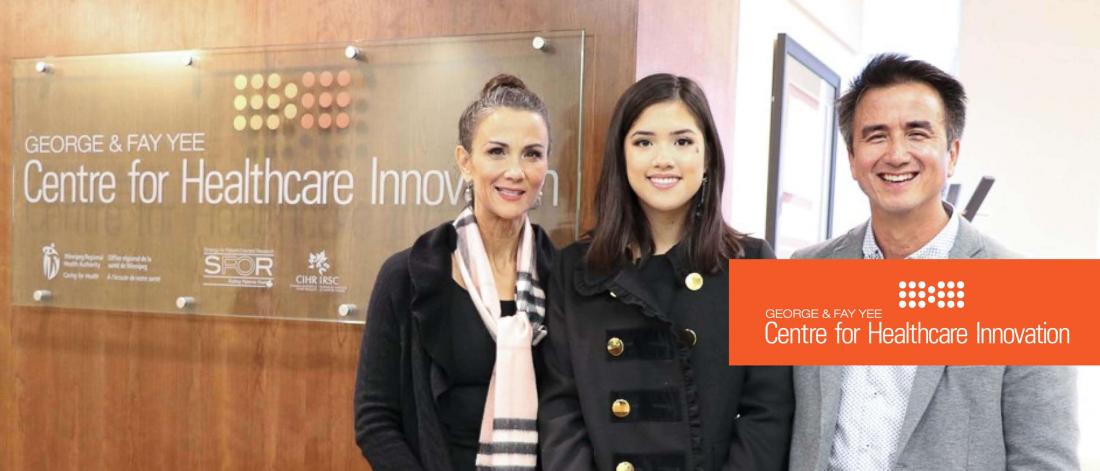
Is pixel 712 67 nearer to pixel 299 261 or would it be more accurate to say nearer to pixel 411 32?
pixel 411 32

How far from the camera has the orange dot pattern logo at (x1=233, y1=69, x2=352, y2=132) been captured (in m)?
2.92

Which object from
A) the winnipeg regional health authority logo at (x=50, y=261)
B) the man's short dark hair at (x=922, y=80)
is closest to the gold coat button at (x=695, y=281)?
the man's short dark hair at (x=922, y=80)

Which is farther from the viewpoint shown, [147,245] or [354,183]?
[147,245]

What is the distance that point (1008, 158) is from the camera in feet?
12.1

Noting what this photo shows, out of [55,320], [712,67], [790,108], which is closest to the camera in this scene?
[712,67]

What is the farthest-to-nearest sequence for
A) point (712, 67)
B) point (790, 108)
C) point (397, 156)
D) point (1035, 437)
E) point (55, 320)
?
point (790, 108) < point (55, 320) < point (712, 67) < point (397, 156) < point (1035, 437)

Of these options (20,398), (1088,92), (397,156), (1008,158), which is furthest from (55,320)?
(1088,92)

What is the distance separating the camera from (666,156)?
6.45 feet

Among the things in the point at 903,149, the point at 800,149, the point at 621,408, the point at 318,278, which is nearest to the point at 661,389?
the point at 621,408

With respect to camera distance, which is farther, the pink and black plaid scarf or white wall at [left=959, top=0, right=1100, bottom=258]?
white wall at [left=959, top=0, right=1100, bottom=258]

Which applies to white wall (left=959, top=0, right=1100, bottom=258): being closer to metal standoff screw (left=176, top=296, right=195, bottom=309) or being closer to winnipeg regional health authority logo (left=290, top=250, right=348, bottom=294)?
winnipeg regional health authority logo (left=290, top=250, right=348, bottom=294)

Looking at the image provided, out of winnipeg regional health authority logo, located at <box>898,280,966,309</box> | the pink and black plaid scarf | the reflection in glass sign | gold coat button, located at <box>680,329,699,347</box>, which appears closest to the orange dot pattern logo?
the reflection in glass sign

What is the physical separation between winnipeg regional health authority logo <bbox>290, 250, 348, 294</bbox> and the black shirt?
858mm

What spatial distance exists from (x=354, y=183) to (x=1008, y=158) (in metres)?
2.39
